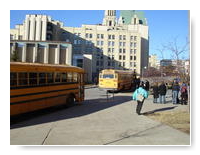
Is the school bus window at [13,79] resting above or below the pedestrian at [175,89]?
above

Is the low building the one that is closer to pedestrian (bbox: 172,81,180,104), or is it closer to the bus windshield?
the bus windshield

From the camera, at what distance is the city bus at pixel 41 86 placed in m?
9.76

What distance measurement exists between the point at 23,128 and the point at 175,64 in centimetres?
750

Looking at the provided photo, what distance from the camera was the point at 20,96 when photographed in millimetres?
9945

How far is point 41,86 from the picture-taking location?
1146 cm

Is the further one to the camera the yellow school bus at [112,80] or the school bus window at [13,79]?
the yellow school bus at [112,80]

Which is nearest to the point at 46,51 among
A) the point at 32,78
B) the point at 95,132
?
the point at 32,78

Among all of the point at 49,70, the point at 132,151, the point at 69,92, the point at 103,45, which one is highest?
the point at 103,45

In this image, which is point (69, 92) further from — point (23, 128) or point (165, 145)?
point (165, 145)

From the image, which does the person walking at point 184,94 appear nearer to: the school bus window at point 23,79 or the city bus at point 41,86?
the city bus at point 41,86

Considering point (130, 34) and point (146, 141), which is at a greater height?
point (130, 34)

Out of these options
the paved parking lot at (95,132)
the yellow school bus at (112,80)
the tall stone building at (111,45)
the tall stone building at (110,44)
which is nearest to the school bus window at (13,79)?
the paved parking lot at (95,132)

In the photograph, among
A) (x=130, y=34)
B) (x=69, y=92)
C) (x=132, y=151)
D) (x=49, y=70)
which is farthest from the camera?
(x=130, y=34)
